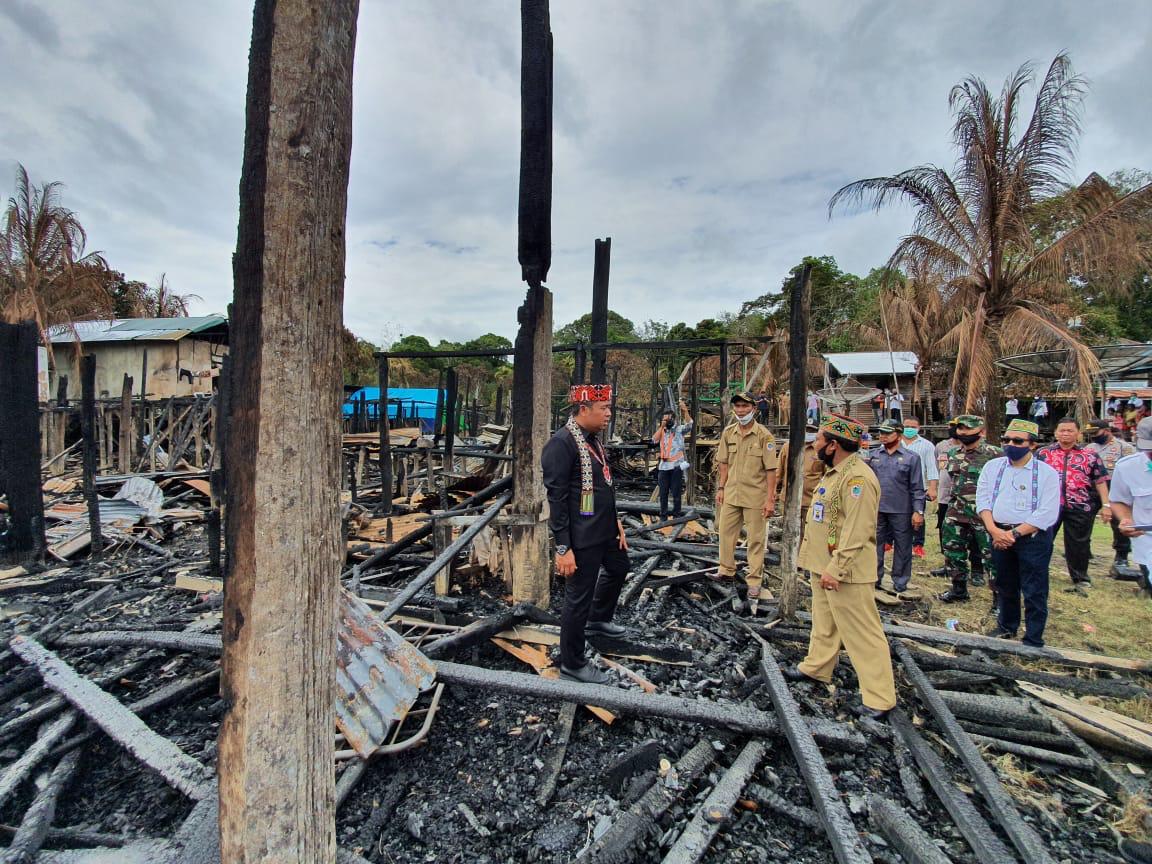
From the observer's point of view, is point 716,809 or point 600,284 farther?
point 600,284

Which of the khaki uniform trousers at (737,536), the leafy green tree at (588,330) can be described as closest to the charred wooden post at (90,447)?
the khaki uniform trousers at (737,536)

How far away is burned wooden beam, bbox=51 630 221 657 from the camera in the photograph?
3.73 metres

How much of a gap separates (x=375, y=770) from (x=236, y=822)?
1515mm

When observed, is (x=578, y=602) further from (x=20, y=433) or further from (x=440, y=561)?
(x=20, y=433)

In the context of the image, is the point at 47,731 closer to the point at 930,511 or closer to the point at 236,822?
the point at 236,822

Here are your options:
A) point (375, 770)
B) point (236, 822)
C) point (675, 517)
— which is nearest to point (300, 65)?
point (236, 822)

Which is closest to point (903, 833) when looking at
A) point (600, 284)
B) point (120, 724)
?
point (120, 724)

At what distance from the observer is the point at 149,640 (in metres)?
3.88

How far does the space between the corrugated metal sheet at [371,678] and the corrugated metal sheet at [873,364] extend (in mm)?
23331

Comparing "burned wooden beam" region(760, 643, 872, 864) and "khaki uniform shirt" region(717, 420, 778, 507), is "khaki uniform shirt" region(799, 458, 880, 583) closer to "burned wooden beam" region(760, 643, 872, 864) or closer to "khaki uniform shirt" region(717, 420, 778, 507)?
"burned wooden beam" region(760, 643, 872, 864)

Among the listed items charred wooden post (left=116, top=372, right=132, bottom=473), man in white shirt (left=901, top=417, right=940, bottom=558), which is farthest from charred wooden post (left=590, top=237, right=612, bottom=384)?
charred wooden post (left=116, top=372, right=132, bottom=473)

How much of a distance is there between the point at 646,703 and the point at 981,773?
1681 mm

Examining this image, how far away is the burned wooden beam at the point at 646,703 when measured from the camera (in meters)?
2.99

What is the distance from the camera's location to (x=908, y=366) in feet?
76.8
